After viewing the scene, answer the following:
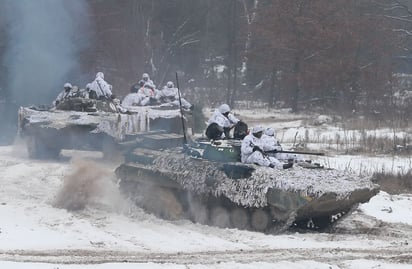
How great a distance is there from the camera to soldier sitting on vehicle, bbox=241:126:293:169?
1146 cm

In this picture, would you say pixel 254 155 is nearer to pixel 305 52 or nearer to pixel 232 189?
pixel 232 189

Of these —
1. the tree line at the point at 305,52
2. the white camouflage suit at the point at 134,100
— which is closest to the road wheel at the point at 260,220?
the white camouflage suit at the point at 134,100

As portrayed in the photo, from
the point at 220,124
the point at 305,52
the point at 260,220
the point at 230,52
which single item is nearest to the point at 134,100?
the point at 220,124

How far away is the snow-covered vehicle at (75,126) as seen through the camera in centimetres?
1778

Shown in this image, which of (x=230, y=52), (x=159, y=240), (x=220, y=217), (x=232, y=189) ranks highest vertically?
(x=230, y=52)

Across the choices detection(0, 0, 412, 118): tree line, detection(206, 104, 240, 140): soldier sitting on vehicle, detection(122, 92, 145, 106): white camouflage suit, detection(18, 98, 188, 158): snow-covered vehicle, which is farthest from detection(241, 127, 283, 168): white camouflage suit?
detection(0, 0, 412, 118): tree line

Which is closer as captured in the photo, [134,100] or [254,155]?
[254,155]

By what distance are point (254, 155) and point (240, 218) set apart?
959mm

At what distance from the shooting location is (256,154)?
11.6m

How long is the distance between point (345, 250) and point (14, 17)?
767 inches

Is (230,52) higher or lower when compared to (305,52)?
higher

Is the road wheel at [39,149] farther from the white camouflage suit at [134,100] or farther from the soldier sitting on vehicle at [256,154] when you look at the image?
the soldier sitting on vehicle at [256,154]

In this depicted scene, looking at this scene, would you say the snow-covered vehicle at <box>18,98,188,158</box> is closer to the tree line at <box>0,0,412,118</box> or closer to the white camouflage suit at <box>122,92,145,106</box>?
the white camouflage suit at <box>122,92,145,106</box>

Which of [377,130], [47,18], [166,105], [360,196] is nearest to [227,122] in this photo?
[360,196]
